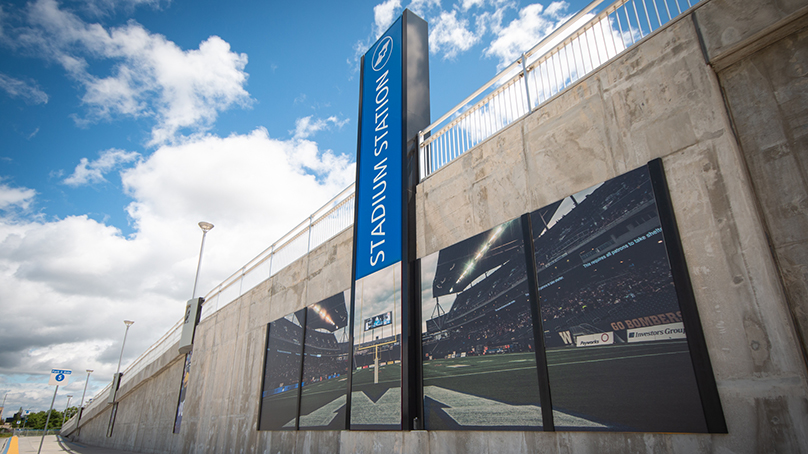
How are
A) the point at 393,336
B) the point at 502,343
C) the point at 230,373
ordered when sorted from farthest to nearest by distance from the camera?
the point at 230,373, the point at 393,336, the point at 502,343

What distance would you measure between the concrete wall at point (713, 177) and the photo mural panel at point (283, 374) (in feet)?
14.7

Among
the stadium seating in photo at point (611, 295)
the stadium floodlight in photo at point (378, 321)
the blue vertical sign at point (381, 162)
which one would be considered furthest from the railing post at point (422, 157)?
the stadium seating in photo at point (611, 295)

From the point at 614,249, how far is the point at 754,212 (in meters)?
1.44

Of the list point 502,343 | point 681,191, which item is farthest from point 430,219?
point 681,191

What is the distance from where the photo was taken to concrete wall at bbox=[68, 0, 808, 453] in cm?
414

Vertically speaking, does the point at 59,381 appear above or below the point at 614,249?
below

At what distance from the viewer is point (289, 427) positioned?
11.6 metres

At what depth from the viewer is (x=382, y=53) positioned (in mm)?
11578

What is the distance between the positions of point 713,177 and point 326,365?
915cm

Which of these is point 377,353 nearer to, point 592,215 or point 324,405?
point 324,405

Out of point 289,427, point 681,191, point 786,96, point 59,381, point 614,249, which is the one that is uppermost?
point 786,96

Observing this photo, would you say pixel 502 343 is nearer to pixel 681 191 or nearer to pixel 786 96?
pixel 681 191

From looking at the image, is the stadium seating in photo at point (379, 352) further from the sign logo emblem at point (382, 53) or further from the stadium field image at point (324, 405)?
the sign logo emblem at point (382, 53)

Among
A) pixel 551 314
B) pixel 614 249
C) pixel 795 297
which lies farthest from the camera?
pixel 551 314
